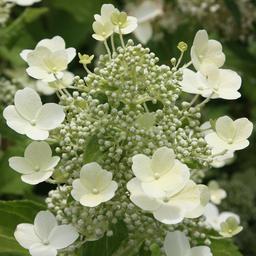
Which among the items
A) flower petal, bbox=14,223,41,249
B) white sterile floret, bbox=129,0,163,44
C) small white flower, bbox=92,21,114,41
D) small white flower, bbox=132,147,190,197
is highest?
small white flower, bbox=92,21,114,41

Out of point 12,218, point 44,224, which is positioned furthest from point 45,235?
point 12,218

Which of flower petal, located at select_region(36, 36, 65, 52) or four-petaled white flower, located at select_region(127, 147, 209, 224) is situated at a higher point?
flower petal, located at select_region(36, 36, 65, 52)

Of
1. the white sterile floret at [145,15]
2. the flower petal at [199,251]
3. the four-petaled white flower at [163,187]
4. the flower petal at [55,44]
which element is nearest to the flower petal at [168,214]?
the four-petaled white flower at [163,187]

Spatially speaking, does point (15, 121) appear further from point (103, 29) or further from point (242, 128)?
point (242, 128)

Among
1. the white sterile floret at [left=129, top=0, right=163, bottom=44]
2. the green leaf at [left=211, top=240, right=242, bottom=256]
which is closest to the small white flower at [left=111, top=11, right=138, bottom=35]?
the green leaf at [left=211, top=240, right=242, bottom=256]

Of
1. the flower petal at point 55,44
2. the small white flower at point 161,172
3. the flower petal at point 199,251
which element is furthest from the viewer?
the flower petal at point 55,44

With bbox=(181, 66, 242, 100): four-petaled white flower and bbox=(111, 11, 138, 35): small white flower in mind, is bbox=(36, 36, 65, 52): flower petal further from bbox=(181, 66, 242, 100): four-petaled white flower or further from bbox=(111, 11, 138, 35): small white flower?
bbox=(181, 66, 242, 100): four-petaled white flower

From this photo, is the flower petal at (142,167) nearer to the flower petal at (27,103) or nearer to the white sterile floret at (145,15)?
the flower petal at (27,103)
